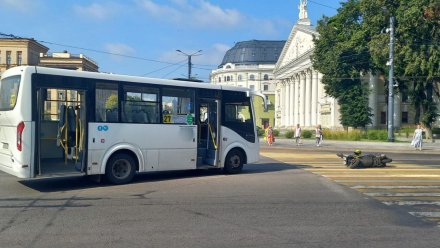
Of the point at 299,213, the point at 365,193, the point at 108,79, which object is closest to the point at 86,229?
the point at 299,213

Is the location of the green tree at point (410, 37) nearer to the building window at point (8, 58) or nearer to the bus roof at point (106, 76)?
the bus roof at point (106, 76)

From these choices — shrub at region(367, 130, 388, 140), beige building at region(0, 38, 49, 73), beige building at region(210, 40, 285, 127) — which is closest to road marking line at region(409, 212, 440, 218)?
shrub at region(367, 130, 388, 140)

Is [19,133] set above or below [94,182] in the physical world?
above

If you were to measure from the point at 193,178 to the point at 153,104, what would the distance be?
264 centimetres

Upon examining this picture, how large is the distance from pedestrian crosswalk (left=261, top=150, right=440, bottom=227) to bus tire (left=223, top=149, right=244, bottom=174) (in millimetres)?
2589

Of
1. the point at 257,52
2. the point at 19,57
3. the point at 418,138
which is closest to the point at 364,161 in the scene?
the point at 418,138

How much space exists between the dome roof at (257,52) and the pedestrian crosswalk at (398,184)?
12656cm

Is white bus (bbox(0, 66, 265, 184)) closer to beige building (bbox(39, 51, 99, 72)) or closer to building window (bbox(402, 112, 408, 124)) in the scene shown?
beige building (bbox(39, 51, 99, 72))

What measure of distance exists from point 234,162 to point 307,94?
7376cm

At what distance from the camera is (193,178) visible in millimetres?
14125

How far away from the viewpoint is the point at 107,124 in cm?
1212

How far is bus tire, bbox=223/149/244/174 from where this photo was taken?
49.6ft

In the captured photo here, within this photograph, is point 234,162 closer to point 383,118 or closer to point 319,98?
point 383,118

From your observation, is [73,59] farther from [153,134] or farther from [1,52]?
[153,134]
